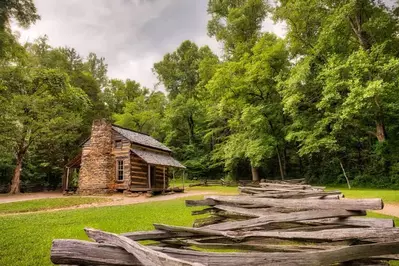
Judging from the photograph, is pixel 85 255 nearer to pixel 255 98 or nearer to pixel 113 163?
pixel 113 163

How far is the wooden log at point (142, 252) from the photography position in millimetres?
2184

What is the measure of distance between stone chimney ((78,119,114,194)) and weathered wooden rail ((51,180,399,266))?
18165mm

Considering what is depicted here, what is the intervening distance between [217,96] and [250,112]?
5.69 metres

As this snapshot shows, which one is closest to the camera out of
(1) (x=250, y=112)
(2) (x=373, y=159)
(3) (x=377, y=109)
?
(3) (x=377, y=109)

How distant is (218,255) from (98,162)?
2150 centimetres

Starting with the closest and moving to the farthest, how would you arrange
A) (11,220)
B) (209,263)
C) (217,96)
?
(209,263), (11,220), (217,96)

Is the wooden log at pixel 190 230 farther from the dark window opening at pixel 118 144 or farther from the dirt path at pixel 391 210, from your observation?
the dark window opening at pixel 118 144

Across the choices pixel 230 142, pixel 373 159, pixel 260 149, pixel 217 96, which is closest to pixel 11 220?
pixel 260 149

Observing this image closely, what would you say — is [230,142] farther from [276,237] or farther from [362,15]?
[276,237]

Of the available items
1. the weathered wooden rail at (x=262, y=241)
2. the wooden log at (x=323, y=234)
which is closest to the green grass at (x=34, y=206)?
the weathered wooden rail at (x=262, y=241)

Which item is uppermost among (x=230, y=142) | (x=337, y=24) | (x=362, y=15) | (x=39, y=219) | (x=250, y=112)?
(x=362, y=15)

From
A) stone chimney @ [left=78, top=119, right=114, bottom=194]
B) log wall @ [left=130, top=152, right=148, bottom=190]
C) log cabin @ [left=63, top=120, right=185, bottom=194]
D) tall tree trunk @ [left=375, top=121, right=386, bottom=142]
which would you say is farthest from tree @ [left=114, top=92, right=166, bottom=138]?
tall tree trunk @ [left=375, top=121, right=386, bottom=142]

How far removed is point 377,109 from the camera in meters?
20.3

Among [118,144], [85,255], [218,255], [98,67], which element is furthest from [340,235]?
[98,67]
